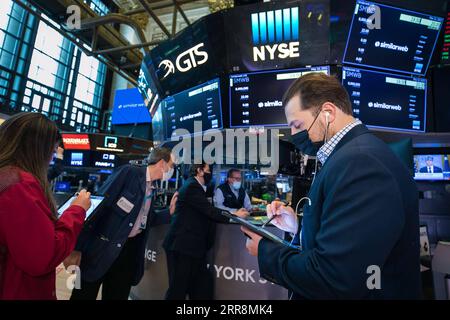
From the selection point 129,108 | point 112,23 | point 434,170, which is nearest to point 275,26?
point 434,170

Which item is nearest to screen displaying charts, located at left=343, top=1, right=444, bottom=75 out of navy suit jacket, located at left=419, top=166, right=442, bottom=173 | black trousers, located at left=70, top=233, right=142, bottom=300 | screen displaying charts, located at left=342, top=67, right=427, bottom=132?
screen displaying charts, located at left=342, top=67, right=427, bottom=132

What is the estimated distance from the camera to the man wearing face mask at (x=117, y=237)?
2.15 m

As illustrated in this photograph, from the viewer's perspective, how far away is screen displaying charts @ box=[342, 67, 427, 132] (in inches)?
95.5

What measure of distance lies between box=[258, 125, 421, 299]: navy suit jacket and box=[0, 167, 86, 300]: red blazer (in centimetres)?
88

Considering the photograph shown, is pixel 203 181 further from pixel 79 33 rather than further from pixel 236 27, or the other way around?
pixel 79 33

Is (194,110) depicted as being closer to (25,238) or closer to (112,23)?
(25,238)

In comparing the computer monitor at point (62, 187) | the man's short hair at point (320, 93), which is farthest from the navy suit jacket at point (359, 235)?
the computer monitor at point (62, 187)

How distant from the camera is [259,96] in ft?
8.58

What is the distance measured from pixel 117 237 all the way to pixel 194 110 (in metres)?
1.54

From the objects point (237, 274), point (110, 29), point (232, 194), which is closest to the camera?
point (237, 274)

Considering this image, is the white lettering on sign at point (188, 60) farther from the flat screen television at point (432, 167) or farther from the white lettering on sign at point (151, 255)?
the flat screen television at point (432, 167)

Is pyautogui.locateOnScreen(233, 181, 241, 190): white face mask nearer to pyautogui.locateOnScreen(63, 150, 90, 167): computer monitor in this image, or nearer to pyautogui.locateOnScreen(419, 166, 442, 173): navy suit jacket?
pyautogui.locateOnScreen(419, 166, 442, 173): navy suit jacket

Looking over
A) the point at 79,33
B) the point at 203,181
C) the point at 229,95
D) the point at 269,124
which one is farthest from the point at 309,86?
the point at 79,33

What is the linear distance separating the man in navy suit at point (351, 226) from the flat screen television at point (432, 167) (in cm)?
286
